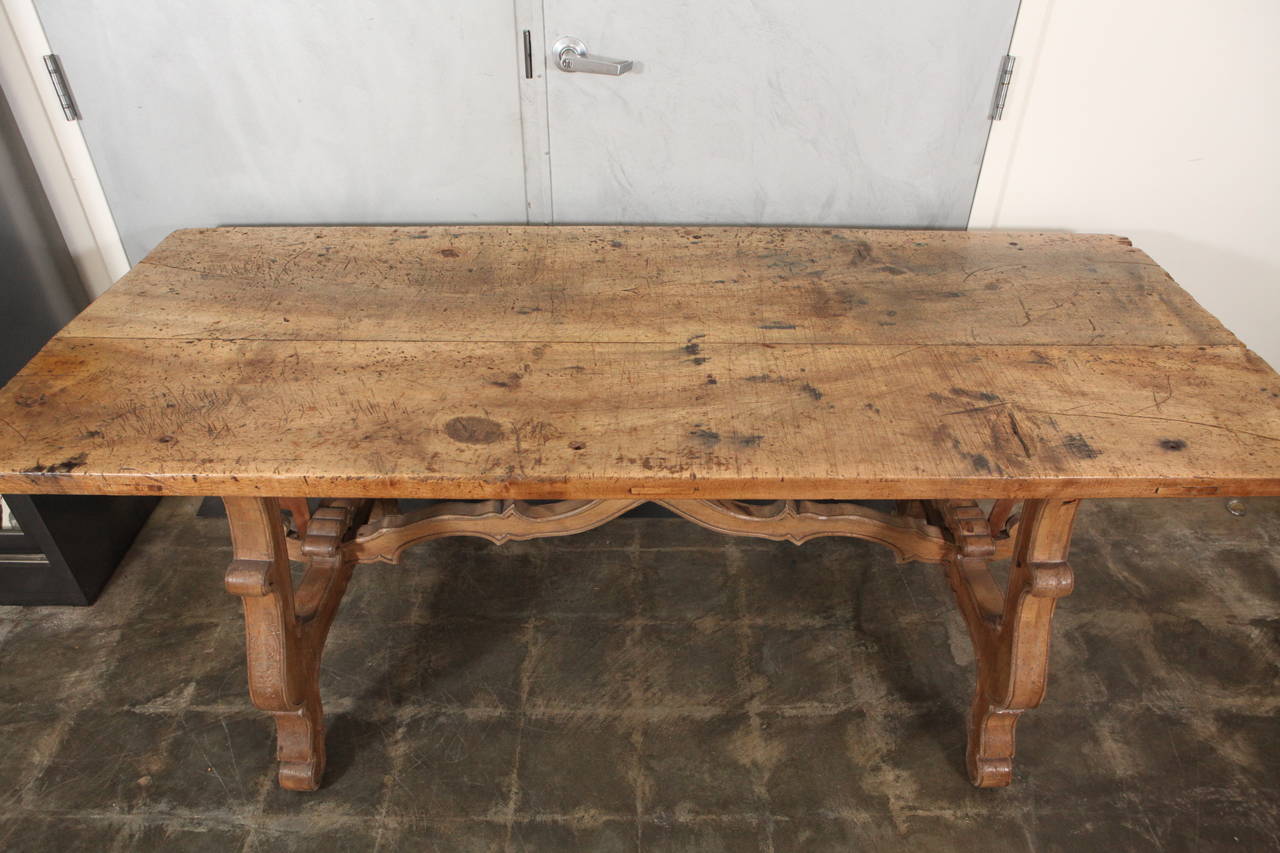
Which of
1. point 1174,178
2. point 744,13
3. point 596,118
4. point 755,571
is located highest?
point 744,13

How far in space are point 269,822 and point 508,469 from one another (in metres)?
0.96

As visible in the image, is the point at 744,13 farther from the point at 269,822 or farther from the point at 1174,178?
the point at 269,822

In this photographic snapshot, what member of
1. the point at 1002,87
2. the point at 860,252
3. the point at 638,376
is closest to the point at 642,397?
the point at 638,376

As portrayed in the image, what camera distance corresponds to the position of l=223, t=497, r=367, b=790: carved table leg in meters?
1.49

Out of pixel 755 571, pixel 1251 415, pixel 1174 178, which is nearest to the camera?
pixel 1251 415

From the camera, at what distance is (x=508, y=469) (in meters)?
1.18

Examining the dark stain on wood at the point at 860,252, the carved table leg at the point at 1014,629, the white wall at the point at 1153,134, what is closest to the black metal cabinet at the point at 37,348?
the dark stain on wood at the point at 860,252

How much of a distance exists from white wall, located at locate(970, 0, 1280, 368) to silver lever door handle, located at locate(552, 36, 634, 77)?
84 centimetres

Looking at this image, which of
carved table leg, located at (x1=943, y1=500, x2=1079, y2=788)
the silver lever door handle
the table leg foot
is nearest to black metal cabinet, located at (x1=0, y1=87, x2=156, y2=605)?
the table leg foot

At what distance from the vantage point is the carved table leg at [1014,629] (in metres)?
1.52

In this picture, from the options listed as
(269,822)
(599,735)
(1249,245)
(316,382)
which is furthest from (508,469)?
(1249,245)

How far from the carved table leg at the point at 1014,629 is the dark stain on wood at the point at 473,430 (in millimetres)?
937

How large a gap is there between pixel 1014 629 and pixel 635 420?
2.78ft

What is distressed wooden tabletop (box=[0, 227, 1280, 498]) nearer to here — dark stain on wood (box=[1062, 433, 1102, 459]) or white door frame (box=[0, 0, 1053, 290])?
dark stain on wood (box=[1062, 433, 1102, 459])
